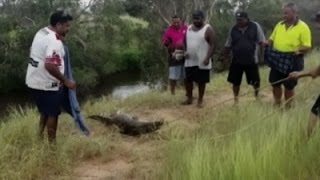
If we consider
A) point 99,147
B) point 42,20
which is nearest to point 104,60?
point 42,20

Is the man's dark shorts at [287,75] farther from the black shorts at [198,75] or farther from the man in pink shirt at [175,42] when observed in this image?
the man in pink shirt at [175,42]

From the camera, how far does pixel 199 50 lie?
810 cm

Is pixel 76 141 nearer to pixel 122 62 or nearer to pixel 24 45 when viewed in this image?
pixel 24 45

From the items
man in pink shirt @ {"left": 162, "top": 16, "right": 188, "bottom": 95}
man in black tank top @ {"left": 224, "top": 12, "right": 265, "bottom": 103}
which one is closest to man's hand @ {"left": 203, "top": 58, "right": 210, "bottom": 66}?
man in black tank top @ {"left": 224, "top": 12, "right": 265, "bottom": 103}

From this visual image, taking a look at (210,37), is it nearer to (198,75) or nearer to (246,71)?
(198,75)

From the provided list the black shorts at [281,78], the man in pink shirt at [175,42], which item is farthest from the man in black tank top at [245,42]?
the man in pink shirt at [175,42]

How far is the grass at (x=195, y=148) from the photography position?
167 inches

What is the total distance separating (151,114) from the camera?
26.8 feet

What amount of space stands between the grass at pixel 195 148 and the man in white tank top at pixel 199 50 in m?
0.71

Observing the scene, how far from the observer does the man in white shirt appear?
18.3 feet

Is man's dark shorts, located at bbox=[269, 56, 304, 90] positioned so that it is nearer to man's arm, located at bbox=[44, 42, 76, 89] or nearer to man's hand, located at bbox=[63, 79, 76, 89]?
man's hand, located at bbox=[63, 79, 76, 89]

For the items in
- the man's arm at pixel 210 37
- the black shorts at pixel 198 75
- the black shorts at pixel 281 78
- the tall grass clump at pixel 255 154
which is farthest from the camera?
the black shorts at pixel 198 75

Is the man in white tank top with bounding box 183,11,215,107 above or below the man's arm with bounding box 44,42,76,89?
below

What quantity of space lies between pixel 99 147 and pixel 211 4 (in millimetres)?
20179
